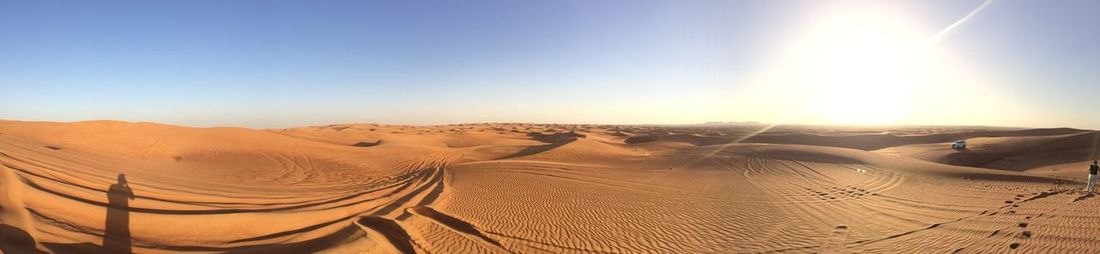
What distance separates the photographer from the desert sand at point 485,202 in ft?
25.7

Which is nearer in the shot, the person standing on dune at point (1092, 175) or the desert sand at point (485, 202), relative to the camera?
the desert sand at point (485, 202)

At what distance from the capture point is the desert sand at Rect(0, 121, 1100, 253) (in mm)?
7840

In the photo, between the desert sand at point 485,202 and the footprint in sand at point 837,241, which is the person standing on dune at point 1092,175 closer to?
the desert sand at point 485,202

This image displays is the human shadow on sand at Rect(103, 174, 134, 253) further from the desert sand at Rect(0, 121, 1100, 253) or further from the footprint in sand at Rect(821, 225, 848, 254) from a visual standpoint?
the footprint in sand at Rect(821, 225, 848, 254)

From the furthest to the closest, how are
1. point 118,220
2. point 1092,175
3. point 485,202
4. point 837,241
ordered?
point 1092,175 < point 485,202 < point 837,241 < point 118,220

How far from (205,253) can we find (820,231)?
12.1 metres

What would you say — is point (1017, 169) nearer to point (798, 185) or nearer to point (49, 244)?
point (798, 185)

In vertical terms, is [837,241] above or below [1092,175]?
below

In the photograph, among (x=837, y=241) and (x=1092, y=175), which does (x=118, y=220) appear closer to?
(x=837, y=241)

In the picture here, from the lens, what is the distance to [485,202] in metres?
13.3

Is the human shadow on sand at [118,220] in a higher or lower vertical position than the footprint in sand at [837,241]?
higher

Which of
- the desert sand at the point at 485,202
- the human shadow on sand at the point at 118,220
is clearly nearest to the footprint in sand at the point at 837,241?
the desert sand at the point at 485,202

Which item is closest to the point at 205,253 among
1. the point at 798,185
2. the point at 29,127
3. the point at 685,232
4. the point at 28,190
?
the point at 28,190

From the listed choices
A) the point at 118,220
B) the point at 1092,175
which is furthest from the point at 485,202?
the point at 1092,175
